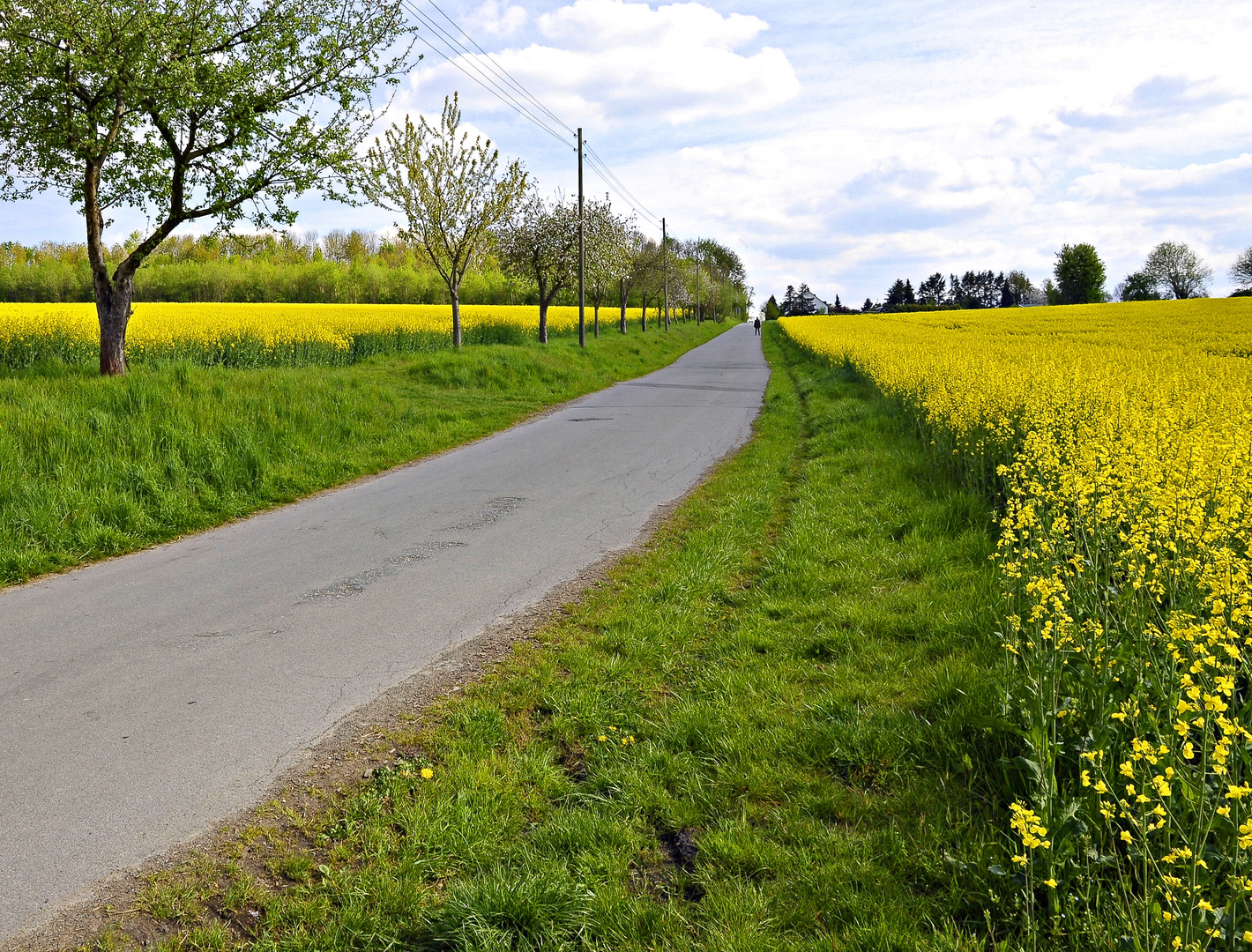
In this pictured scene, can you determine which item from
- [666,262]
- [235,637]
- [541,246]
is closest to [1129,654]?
[235,637]

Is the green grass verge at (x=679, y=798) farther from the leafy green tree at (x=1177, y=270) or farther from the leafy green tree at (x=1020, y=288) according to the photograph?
the leafy green tree at (x=1020, y=288)

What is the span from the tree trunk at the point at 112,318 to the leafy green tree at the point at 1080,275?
3745 inches

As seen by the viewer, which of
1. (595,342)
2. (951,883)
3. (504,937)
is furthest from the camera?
(595,342)

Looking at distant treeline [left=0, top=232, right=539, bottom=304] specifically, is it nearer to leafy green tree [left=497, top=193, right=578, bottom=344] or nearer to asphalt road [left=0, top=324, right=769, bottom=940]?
leafy green tree [left=497, top=193, right=578, bottom=344]

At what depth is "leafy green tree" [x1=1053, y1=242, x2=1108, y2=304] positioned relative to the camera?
8588 centimetres

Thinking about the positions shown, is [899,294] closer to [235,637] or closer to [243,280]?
[243,280]

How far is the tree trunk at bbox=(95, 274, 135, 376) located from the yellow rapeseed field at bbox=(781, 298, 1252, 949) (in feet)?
41.0

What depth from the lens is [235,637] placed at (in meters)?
5.00

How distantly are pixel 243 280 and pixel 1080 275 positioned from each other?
285ft

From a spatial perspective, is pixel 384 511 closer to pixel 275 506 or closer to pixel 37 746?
pixel 275 506

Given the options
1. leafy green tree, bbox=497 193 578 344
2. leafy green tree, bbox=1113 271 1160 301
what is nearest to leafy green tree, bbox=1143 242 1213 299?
leafy green tree, bbox=1113 271 1160 301

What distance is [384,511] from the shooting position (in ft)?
27.6

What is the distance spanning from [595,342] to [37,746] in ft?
92.3

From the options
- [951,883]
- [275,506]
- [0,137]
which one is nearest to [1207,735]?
[951,883]
